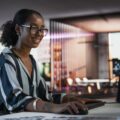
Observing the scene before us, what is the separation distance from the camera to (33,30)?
1.33m

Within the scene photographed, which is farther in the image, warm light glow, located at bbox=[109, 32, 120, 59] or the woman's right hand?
warm light glow, located at bbox=[109, 32, 120, 59]

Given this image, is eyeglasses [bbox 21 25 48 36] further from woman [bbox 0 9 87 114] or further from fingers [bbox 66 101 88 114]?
fingers [bbox 66 101 88 114]

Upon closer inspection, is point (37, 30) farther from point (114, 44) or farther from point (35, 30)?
point (114, 44)

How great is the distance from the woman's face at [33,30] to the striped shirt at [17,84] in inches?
3.3

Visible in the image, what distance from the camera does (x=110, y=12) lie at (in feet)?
18.1

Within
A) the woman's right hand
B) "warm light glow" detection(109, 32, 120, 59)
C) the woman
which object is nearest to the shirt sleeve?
the woman

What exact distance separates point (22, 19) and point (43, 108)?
40 centimetres

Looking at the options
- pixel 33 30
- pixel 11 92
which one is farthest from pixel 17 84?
pixel 33 30

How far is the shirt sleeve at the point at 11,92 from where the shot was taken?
3.84 ft

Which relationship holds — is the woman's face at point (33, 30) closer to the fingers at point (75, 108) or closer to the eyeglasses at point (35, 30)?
the eyeglasses at point (35, 30)

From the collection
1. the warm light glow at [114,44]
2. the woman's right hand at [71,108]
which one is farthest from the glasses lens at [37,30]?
the warm light glow at [114,44]

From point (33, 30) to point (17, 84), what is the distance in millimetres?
231

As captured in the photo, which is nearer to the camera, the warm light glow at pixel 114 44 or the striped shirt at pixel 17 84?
the striped shirt at pixel 17 84

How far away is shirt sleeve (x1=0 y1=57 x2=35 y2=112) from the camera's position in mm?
1172
